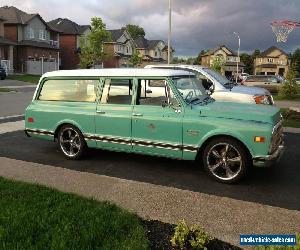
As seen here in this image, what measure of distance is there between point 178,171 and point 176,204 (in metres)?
1.63

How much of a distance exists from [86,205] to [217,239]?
5.96ft

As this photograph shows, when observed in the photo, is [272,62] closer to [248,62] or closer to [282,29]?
[248,62]

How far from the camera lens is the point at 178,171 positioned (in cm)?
662

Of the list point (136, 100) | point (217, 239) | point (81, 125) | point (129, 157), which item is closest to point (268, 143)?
point (217, 239)

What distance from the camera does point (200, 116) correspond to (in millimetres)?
6062

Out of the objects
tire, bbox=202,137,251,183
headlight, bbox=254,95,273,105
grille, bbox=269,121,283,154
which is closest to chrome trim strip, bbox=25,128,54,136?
tire, bbox=202,137,251,183

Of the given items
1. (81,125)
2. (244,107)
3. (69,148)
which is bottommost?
(69,148)

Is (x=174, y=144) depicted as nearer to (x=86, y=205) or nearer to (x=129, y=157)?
(x=129, y=157)

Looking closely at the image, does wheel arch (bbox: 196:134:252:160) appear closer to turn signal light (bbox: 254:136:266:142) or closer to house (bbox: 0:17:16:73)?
turn signal light (bbox: 254:136:266:142)

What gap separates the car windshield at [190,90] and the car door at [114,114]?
3.07 feet

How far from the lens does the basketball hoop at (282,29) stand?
19.9 m

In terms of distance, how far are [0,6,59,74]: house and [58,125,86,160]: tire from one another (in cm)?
4278

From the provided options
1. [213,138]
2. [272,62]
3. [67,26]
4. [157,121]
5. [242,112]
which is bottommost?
[213,138]

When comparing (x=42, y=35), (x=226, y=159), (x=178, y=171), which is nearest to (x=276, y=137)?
(x=226, y=159)
